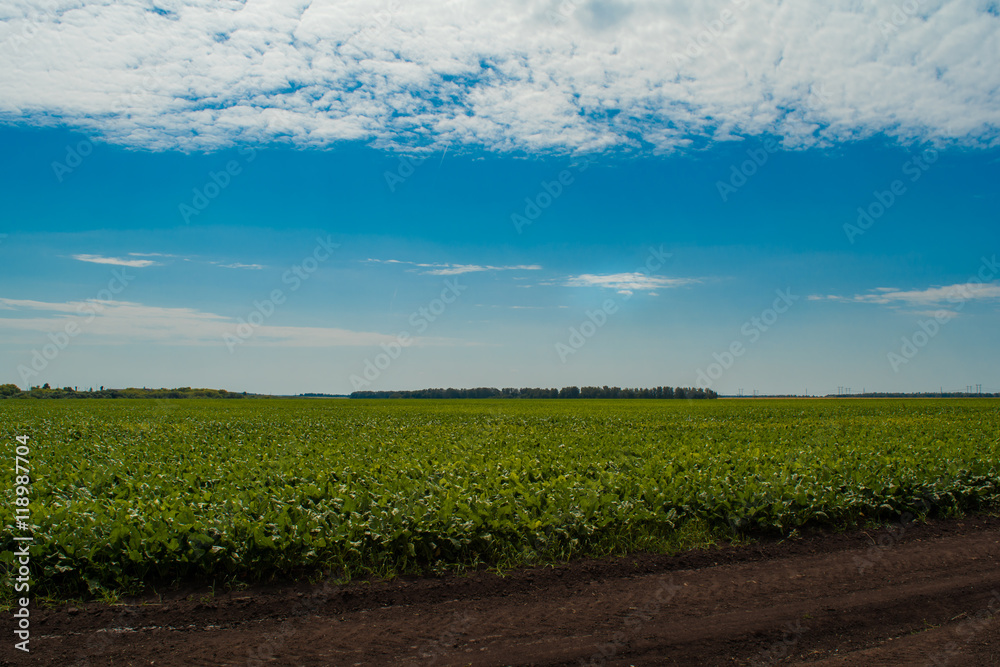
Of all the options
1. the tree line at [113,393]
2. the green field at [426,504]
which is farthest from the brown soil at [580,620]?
the tree line at [113,393]

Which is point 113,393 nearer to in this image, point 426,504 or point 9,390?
point 9,390

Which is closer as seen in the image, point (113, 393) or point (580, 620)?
point (580, 620)

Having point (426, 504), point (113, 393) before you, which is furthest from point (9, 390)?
point (426, 504)

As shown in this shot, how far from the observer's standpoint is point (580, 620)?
5.91 m

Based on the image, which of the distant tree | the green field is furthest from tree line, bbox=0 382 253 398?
the green field

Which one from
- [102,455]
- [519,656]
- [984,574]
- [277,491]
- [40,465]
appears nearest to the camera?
[519,656]

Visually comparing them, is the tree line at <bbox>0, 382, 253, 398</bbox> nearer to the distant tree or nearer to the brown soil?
the distant tree

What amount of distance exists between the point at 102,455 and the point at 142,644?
40.8 ft

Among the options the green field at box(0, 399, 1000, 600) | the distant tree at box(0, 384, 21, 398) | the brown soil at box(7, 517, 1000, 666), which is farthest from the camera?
the distant tree at box(0, 384, 21, 398)

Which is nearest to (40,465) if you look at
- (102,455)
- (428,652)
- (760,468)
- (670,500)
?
(102,455)

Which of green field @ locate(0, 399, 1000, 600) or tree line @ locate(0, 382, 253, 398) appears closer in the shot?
green field @ locate(0, 399, 1000, 600)

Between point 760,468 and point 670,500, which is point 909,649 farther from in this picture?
point 760,468

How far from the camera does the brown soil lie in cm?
520

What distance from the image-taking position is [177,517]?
295 inches
